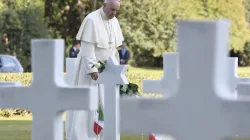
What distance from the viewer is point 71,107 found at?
4.43m

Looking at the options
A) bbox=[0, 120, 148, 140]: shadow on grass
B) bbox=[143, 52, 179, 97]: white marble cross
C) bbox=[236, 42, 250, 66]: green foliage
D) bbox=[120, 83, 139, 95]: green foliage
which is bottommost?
bbox=[236, 42, 250, 66]: green foliage

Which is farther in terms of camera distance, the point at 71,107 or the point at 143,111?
the point at 71,107

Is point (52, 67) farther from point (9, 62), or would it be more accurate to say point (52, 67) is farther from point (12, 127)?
point (9, 62)

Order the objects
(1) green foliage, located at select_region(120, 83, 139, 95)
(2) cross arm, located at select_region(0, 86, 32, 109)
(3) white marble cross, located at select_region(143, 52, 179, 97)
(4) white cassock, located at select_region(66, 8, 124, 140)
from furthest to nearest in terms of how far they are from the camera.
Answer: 1. (4) white cassock, located at select_region(66, 8, 124, 140)
2. (1) green foliage, located at select_region(120, 83, 139, 95)
3. (3) white marble cross, located at select_region(143, 52, 179, 97)
4. (2) cross arm, located at select_region(0, 86, 32, 109)

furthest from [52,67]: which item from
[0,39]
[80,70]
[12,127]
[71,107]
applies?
[0,39]

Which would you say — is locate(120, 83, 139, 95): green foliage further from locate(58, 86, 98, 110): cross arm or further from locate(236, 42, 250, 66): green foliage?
locate(236, 42, 250, 66): green foliage

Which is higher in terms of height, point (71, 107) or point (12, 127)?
point (71, 107)

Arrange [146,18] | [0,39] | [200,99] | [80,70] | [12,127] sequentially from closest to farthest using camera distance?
[200,99]
[80,70]
[12,127]
[0,39]
[146,18]

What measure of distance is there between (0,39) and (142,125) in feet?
145

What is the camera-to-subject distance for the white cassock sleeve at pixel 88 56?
31.9ft

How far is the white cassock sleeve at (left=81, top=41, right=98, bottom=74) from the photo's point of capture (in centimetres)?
973

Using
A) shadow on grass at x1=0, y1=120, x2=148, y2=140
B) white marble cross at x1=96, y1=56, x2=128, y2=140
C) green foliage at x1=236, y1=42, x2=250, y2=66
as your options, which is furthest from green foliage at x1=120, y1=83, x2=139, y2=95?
green foliage at x1=236, y1=42, x2=250, y2=66

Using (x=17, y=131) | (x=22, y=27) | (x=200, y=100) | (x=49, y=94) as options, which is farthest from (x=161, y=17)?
(x=200, y=100)

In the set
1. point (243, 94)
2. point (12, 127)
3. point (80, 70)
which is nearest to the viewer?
point (243, 94)
